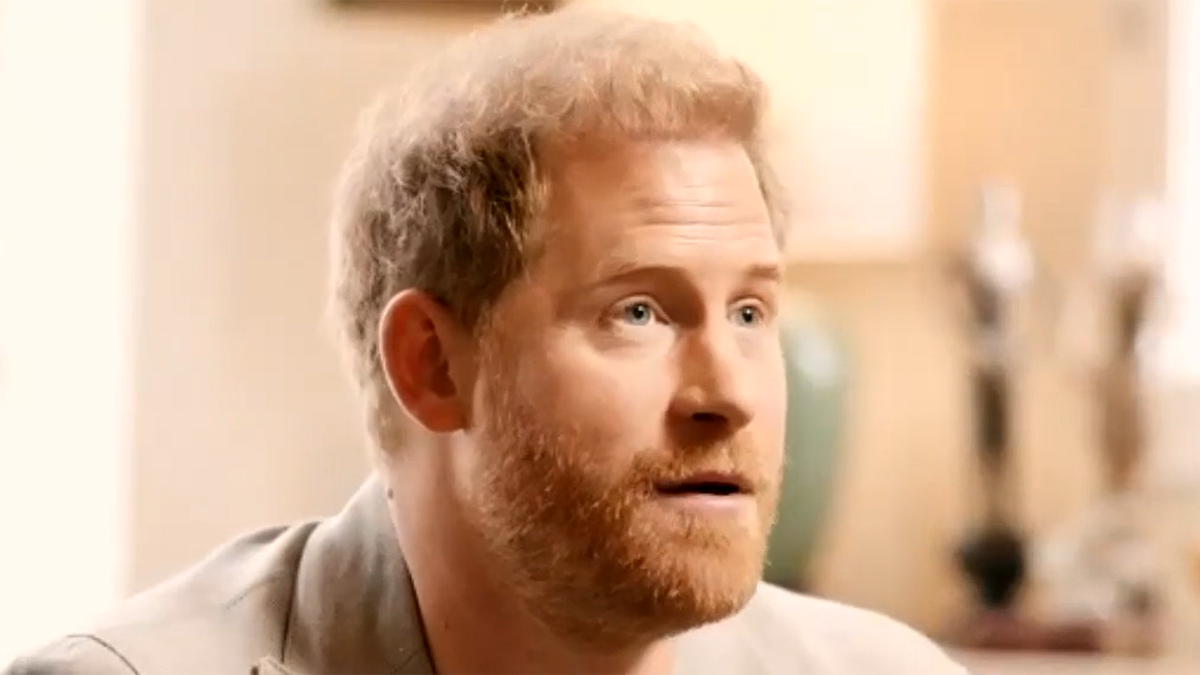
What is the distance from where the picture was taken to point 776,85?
250 centimetres

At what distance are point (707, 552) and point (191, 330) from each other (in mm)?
1572

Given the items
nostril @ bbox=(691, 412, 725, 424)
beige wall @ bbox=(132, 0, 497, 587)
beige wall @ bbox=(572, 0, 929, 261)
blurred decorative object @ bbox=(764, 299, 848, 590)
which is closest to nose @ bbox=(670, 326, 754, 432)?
nostril @ bbox=(691, 412, 725, 424)

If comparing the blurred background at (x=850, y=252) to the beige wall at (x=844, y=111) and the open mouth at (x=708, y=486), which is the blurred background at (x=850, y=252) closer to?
the beige wall at (x=844, y=111)

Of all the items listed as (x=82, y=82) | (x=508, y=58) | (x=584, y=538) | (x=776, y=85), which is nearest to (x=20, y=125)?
(x=82, y=82)

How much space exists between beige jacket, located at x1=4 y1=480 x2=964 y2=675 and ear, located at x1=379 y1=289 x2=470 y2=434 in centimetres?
13

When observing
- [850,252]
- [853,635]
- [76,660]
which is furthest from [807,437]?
[76,660]

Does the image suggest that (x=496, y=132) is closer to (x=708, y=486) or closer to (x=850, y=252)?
(x=708, y=486)

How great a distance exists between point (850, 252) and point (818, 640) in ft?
3.52

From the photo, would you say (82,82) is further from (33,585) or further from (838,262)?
(838,262)

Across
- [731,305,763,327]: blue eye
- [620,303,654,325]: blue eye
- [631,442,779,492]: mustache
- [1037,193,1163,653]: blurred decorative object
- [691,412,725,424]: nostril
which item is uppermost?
[620,303,654,325]: blue eye

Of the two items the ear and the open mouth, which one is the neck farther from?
the open mouth

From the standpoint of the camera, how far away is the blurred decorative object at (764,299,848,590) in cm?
240


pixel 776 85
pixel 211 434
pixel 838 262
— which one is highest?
pixel 776 85

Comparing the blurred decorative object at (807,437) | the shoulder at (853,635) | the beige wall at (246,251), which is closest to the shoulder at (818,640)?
the shoulder at (853,635)
